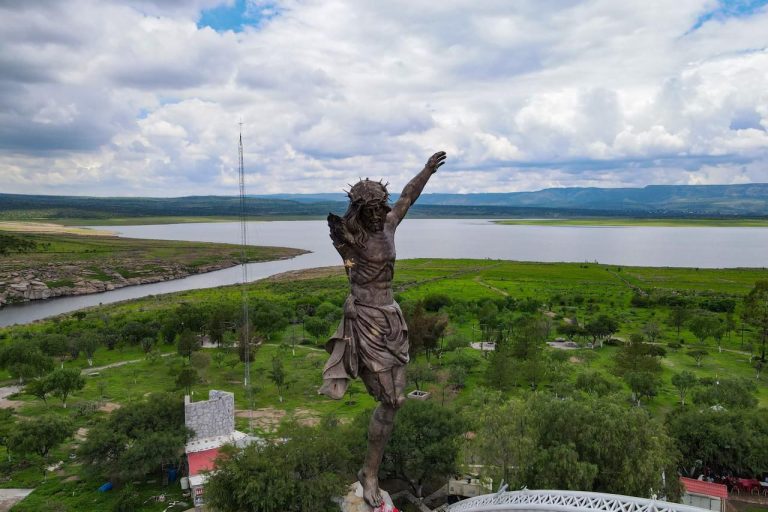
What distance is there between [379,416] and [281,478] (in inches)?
292

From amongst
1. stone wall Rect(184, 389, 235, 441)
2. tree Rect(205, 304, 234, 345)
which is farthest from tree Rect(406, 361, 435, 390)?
tree Rect(205, 304, 234, 345)

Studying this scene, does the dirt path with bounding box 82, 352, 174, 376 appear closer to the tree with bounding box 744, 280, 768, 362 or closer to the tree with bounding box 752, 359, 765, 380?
the tree with bounding box 752, 359, 765, 380

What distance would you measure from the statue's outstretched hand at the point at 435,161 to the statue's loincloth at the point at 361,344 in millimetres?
2531

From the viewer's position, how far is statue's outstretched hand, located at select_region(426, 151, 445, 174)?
363 inches

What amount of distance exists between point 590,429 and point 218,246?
136094 millimetres

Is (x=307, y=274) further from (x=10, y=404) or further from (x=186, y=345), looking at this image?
(x=10, y=404)

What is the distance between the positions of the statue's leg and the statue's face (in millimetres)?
2294

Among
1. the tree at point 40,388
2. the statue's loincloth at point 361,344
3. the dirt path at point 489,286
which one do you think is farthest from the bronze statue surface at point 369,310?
the dirt path at point 489,286

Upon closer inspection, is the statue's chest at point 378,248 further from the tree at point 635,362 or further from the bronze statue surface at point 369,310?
the tree at point 635,362

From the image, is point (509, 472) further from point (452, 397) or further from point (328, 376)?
point (452, 397)

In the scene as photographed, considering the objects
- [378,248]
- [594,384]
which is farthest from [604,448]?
[594,384]

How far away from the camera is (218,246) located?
5595 inches

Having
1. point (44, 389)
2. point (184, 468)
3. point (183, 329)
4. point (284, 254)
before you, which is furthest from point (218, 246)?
point (184, 468)

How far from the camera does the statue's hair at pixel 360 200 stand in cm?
803
